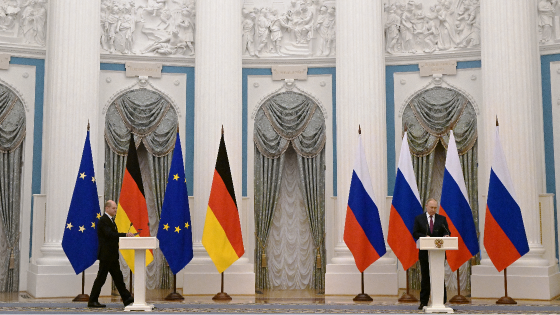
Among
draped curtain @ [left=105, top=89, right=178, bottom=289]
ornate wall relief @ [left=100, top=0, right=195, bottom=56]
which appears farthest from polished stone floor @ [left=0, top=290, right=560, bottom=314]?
ornate wall relief @ [left=100, top=0, right=195, bottom=56]

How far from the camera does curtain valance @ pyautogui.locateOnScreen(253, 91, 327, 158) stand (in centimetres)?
1555

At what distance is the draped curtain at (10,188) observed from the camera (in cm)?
1444

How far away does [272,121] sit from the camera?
15.6 meters

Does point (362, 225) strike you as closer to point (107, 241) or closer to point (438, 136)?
point (438, 136)

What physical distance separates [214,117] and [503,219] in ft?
19.8

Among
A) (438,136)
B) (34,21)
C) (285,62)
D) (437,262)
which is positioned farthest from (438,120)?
(34,21)

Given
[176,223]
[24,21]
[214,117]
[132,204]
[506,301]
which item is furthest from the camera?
[24,21]

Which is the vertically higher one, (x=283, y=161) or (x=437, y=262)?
(x=283, y=161)

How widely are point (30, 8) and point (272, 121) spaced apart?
5.71m

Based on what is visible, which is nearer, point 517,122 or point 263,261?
point 517,122

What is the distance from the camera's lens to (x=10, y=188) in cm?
1450

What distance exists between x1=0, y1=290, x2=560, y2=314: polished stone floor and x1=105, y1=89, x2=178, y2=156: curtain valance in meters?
3.33

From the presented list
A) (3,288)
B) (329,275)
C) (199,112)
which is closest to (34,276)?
(3,288)

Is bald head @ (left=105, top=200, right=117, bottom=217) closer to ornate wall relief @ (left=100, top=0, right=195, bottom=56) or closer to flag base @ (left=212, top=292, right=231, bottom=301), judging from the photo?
flag base @ (left=212, top=292, right=231, bottom=301)
